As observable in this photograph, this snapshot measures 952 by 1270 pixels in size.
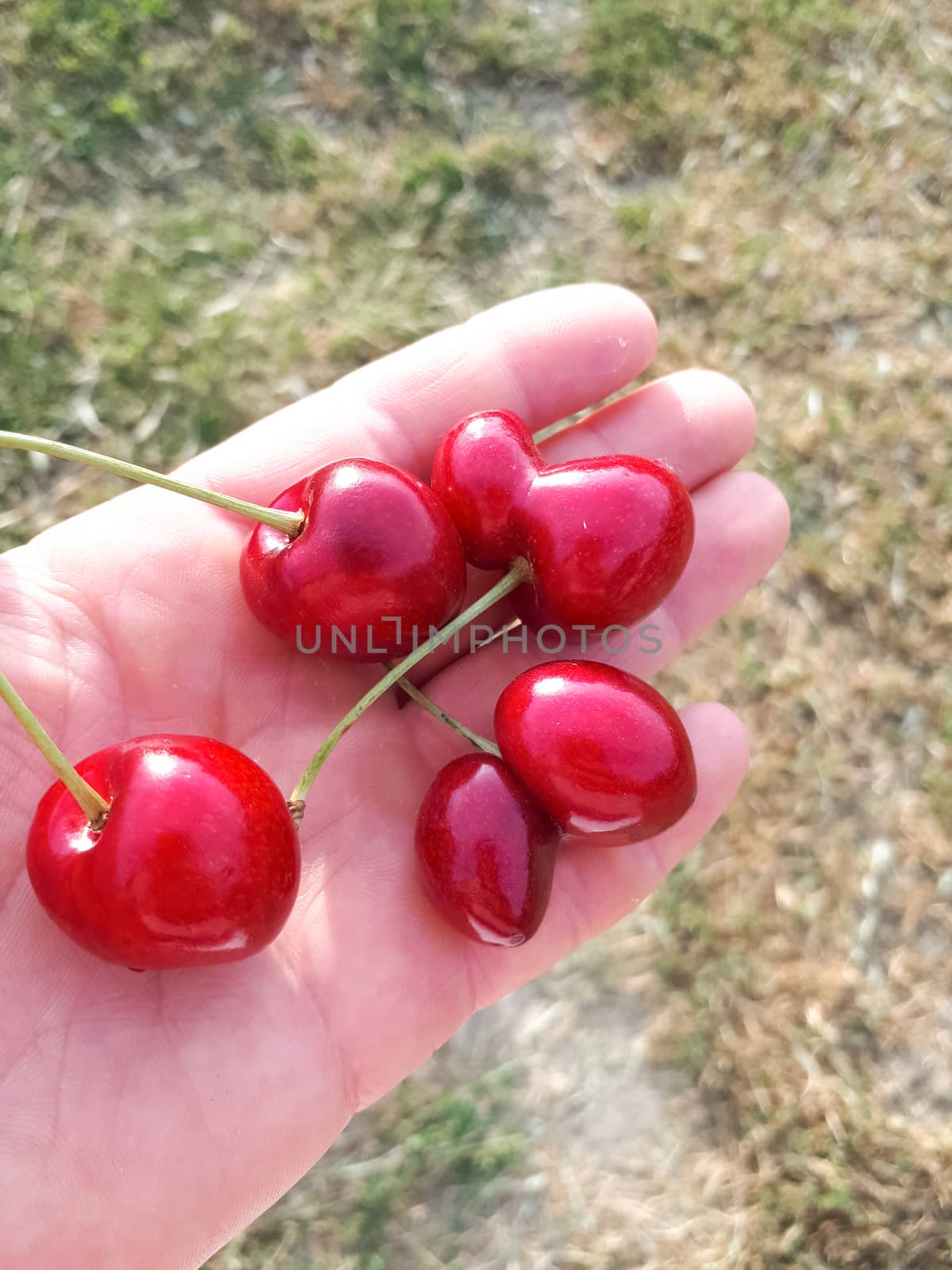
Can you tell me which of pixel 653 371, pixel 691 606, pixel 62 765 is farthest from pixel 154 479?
pixel 653 371

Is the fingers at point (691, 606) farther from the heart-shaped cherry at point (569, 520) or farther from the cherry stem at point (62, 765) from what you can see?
the cherry stem at point (62, 765)

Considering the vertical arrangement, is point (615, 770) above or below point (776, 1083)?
above

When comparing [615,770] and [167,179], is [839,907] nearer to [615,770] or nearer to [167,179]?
[615,770]

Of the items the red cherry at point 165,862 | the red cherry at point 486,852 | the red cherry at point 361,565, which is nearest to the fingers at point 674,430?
the red cherry at point 361,565

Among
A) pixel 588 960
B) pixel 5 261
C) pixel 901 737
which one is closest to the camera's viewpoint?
pixel 588 960

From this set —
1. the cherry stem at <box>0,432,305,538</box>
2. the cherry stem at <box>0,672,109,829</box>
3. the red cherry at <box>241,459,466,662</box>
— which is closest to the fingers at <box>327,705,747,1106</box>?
the red cherry at <box>241,459,466,662</box>

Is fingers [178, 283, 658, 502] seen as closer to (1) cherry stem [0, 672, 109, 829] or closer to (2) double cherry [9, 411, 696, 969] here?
(2) double cherry [9, 411, 696, 969]

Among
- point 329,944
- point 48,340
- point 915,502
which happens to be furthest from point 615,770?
point 48,340
